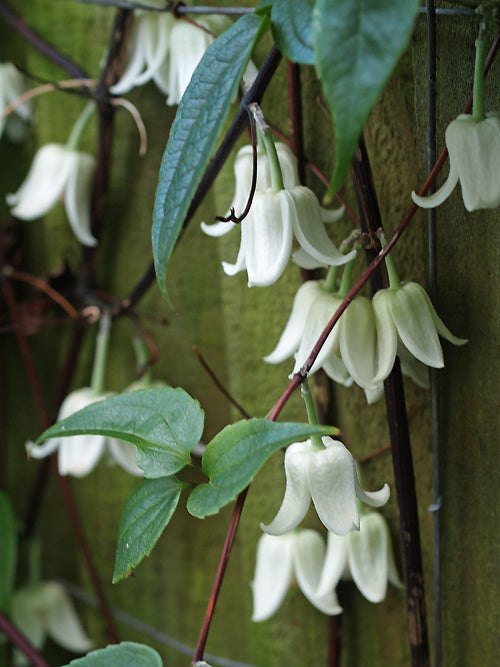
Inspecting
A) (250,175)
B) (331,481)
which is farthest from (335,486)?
(250,175)

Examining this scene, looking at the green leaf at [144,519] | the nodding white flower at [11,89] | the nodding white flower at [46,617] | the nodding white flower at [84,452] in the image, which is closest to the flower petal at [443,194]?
the green leaf at [144,519]

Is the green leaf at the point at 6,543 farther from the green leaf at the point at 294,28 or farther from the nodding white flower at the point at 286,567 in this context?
the green leaf at the point at 294,28

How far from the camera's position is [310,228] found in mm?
434

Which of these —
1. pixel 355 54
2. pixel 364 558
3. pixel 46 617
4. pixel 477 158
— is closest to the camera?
pixel 355 54

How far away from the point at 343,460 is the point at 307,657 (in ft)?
1.13

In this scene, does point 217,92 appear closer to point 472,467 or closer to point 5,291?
point 472,467

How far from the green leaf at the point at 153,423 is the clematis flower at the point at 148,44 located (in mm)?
311

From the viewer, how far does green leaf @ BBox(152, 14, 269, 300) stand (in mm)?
371

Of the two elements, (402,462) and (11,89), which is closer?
(402,462)

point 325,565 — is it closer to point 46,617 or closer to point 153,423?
point 153,423

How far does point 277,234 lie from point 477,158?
122mm

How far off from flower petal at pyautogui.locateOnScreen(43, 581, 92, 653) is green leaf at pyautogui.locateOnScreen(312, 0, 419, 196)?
737 millimetres

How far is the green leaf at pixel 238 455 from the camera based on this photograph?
1.16ft

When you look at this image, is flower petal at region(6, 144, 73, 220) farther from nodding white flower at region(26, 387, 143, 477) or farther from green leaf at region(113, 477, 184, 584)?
green leaf at region(113, 477, 184, 584)
